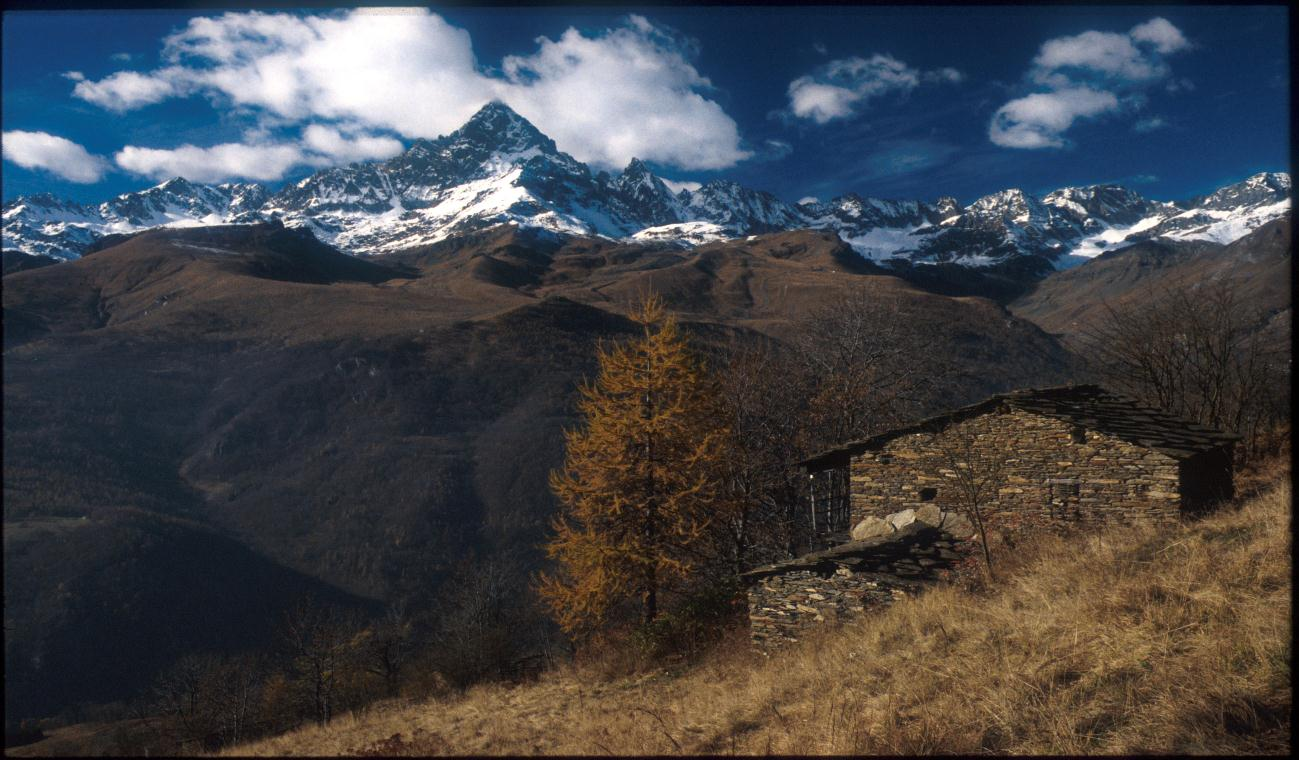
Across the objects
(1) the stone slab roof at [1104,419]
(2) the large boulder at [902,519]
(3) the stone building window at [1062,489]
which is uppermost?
(1) the stone slab roof at [1104,419]

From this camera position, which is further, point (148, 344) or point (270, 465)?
point (148, 344)

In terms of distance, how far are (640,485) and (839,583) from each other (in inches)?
238

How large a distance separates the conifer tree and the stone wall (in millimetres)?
4009

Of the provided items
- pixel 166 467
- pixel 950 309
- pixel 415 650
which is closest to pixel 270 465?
pixel 166 467

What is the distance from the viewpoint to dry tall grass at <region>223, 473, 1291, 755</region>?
479 centimetres

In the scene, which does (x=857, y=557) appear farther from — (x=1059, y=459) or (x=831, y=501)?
(x=831, y=501)

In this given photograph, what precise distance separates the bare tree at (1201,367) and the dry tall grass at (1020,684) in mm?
15605

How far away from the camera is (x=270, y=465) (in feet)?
310

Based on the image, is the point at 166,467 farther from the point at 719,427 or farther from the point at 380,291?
the point at 719,427

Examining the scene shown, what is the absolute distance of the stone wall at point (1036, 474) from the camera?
480 inches

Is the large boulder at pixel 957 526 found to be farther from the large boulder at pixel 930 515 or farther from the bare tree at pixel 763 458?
the bare tree at pixel 763 458

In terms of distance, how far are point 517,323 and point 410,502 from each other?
52832 mm

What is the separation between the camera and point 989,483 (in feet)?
44.2

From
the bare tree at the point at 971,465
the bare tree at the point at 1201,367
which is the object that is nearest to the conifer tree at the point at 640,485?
the bare tree at the point at 971,465
